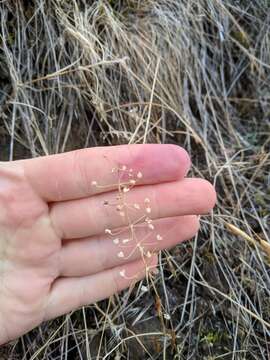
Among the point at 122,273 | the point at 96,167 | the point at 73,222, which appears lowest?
the point at 122,273

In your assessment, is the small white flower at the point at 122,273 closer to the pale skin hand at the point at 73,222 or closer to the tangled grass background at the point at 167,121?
the pale skin hand at the point at 73,222

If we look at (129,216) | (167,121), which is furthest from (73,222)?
(167,121)

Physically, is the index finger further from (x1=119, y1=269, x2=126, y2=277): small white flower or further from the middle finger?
(x1=119, y1=269, x2=126, y2=277): small white flower

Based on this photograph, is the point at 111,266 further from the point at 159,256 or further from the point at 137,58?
the point at 137,58

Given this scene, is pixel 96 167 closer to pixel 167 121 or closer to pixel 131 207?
pixel 131 207

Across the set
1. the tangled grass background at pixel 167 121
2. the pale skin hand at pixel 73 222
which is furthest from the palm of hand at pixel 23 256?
the tangled grass background at pixel 167 121

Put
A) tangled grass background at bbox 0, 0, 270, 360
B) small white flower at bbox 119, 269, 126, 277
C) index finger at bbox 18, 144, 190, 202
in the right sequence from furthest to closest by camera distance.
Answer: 1. tangled grass background at bbox 0, 0, 270, 360
2. small white flower at bbox 119, 269, 126, 277
3. index finger at bbox 18, 144, 190, 202

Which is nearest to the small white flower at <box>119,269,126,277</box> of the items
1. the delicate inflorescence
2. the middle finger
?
the delicate inflorescence

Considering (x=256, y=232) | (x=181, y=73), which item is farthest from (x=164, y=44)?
(x=256, y=232)
